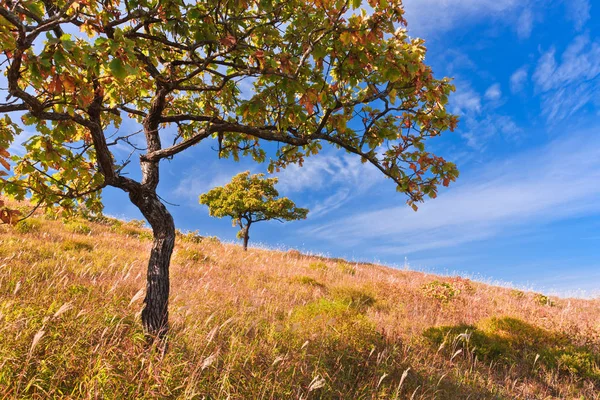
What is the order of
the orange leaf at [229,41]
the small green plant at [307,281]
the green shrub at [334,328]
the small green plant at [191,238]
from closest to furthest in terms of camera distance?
the orange leaf at [229,41]
the green shrub at [334,328]
the small green plant at [307,281]
the small green plant at [191,238]

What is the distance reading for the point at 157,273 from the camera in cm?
499

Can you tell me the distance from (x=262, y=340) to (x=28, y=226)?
485 inches

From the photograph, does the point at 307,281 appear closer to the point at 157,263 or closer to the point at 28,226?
the point at 157,263

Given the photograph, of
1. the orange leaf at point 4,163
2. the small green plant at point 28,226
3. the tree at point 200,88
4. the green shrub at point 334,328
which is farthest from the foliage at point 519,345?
the small green plant at point 28,226

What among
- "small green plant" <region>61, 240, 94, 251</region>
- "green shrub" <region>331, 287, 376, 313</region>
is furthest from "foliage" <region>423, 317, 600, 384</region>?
"small green plant" <region>61, 240, 94, 251</region>

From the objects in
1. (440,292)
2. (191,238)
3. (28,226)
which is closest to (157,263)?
(440,292)

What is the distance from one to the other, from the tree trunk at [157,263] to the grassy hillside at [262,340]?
0.87ft

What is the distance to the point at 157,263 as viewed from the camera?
16.5 feet

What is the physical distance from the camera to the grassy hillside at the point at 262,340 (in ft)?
11.8

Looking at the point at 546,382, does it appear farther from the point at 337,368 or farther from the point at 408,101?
the point at 408,101

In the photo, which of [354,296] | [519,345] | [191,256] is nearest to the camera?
[519,345]

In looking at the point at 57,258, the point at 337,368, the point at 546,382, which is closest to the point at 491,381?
the point at 546,382

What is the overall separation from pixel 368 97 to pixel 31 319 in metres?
5.70

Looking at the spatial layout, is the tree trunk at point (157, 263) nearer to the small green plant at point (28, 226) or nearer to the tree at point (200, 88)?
the tree at point (200, 88)
